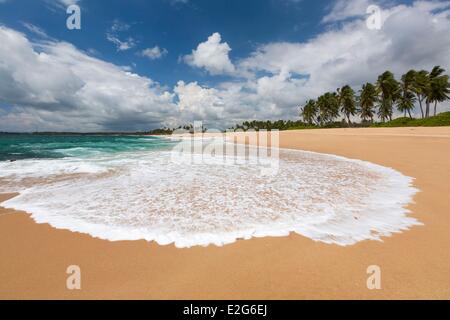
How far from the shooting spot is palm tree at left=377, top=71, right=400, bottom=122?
5631 cm

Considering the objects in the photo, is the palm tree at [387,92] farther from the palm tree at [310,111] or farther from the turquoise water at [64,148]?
the turquoise water at [64,148]

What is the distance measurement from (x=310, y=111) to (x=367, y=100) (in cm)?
2979

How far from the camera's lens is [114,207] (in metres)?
5.17

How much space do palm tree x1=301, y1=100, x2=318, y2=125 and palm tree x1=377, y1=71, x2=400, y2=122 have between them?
3152cm

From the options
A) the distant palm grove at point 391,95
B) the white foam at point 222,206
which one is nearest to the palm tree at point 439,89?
the distant palm grove at point 391,95

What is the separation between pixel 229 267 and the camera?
9.26 feet

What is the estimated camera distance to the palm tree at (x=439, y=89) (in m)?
49.1

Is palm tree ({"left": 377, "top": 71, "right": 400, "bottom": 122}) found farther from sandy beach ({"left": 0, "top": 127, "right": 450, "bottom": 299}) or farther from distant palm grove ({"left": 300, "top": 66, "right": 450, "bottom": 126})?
sandy beach ({"left": 0, "top": 127, "right": 450, "bottom": 299})

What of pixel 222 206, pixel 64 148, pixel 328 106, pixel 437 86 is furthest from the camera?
pixel 328 106

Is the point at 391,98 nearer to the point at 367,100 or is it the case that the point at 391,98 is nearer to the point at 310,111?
the point at 367,100

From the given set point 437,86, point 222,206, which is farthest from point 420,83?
point 222,206

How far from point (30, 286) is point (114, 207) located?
267 centimetres

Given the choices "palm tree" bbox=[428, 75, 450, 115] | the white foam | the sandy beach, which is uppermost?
"palm tree" bbox=[428, 75, 450, 115]

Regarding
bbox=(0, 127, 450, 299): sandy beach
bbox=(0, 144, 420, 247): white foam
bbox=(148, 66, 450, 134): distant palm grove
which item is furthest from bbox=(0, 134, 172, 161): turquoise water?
bbox=(148, 66, 450, 134): distant palm grove
